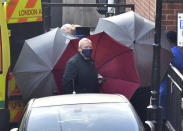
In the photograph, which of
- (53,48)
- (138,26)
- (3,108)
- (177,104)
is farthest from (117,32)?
(3,108)

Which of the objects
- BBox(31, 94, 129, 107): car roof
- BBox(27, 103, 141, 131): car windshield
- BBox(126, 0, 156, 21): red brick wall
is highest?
BBox(126, 0, 156, 21): red brick wall

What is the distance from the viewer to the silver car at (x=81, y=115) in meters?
6.93

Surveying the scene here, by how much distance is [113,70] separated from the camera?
995cm

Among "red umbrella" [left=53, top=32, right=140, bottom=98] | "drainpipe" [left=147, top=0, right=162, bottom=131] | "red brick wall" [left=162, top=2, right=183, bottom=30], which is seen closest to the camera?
"drainpipe" [left=147, top=0, right=162, bottom=131]

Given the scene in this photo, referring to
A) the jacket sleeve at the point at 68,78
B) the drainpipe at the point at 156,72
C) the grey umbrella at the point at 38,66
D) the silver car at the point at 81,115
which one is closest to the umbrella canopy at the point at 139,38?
the drainpipe at the point at 156,72

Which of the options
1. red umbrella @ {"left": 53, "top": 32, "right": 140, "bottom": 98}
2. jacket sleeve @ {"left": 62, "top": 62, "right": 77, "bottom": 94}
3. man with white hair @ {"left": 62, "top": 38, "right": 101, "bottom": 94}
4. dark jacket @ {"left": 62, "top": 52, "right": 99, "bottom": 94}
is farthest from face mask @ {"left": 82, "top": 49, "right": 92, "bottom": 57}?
red umbrella @ {"left": 53, "top": 32, "right": 140, "bottom": 98}

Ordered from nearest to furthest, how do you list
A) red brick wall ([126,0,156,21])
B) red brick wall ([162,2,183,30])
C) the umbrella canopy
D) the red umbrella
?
the red umbrella
the umbrella canopy
red brick wall ([162,2,183,30])
red brick wall ([126,0,156,21])

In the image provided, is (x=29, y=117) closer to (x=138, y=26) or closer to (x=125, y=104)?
(x=125, y=104)

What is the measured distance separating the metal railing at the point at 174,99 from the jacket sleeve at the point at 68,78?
1501mm

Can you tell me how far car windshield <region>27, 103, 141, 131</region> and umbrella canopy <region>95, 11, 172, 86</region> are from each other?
108 inches

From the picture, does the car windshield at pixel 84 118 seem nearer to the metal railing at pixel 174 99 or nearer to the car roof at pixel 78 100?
the car roof at pixel 78 100

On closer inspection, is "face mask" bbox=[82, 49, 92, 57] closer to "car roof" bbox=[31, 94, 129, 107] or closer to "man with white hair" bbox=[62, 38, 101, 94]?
"man with white hair" bbox=[62, 38, 101, 94]

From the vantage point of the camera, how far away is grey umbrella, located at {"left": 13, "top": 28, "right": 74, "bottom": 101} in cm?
967

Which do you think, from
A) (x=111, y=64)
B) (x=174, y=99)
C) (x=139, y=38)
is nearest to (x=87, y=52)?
(x=111, y=64)
